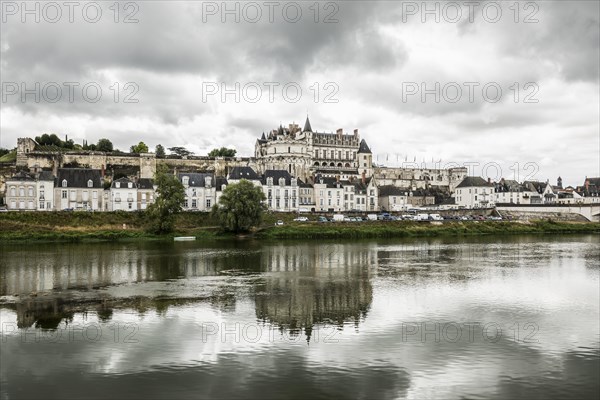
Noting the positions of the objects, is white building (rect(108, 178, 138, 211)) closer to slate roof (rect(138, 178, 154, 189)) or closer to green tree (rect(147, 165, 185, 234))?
slate roof (rect(138, 178, 154, 189))

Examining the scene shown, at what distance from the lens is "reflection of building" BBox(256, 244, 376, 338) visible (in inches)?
608

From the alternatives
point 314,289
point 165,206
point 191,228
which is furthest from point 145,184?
point 314,289

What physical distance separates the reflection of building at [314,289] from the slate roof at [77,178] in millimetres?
29196

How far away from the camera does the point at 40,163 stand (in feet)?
214

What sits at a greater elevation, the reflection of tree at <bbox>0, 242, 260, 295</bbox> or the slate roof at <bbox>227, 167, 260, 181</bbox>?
the slate roof at <bbox>227, 167, 260, 181</bbox>

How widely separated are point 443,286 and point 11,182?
44.9 m

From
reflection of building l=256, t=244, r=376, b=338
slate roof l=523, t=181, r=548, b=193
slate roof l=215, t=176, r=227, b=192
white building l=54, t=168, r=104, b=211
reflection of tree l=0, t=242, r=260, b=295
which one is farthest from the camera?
slate roof l=523, t=181, r=548, b=193

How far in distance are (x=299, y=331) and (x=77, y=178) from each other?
152 ft

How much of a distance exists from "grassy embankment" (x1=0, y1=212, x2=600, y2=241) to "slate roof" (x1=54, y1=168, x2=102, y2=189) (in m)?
5.69

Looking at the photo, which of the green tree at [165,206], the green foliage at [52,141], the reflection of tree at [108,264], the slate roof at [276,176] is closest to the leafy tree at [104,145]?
the green foliage at [52,141]

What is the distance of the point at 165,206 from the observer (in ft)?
149

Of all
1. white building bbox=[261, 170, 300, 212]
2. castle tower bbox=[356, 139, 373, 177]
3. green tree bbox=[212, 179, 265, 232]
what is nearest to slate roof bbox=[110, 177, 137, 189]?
green tree bbox=[212, 179, 265, 232]

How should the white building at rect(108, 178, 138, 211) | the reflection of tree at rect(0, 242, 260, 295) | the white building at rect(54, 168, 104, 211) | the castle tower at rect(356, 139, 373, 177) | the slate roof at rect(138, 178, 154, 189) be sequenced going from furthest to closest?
the castle tower at rect(356, 139, 373, 177)
the slate roof at rect(138, 178, 154, 189)
the white building at rect(108, 178, 138, 211)
the white building at rect(54, 168, 104, 211)
the reflection of tree at rect(0, 242, 260, 295)

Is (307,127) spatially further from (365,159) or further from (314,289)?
(314,289)
